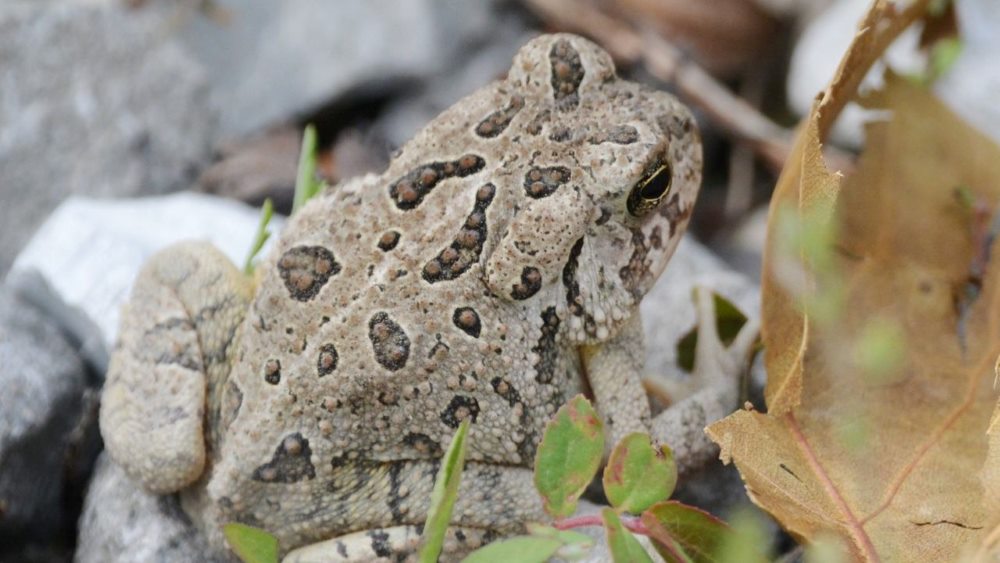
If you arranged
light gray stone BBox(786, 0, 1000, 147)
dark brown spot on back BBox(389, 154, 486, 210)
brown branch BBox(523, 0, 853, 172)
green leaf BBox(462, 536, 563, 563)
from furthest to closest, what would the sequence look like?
brown branch BBox(523, 0, 853, 172) → light gray stone BBox(786, 0, 1000, 147) → dark brown spot on back BBox(389, 154, 486, 210) → green leaf BBox(462, 536, 563, 563)

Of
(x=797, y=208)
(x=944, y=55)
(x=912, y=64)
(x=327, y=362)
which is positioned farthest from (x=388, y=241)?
(x=912, y=64)

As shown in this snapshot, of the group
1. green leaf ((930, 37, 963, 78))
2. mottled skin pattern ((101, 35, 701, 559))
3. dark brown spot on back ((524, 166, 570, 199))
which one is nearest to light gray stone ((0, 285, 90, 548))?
mottled skin pattern ((101, 35, 701, 559))

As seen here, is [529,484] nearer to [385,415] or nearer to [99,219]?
[385,415]

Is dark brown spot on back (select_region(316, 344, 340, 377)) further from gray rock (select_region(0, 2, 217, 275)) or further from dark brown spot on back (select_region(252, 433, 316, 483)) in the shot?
gray rock (select_region(0, 2, 217, 275))

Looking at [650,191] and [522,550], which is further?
[650,191]

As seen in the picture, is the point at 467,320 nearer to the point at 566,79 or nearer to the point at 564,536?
the point at 566,79

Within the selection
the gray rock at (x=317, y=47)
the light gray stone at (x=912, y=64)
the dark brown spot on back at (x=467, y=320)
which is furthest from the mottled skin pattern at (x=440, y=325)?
the gray rock at (x=317, y=47)

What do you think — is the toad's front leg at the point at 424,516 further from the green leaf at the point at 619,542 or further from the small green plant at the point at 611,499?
A: the green leaf at the point at 619,542
